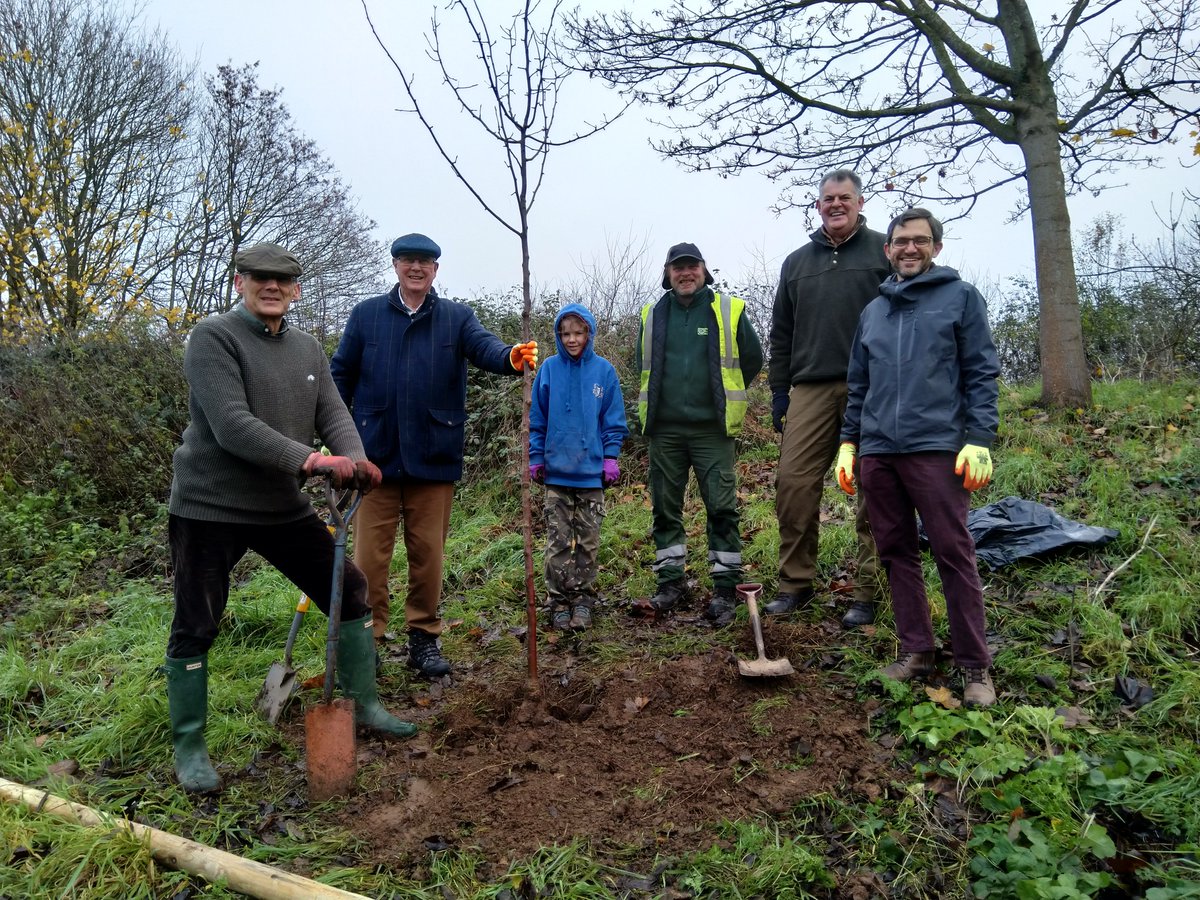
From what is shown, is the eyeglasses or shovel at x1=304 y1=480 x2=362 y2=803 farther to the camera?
the eyeglasses

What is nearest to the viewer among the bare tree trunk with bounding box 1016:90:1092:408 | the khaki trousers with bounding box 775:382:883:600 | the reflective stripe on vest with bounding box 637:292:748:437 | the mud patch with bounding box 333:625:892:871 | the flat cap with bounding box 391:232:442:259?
the mud patch with bounding box 333:625:892:871

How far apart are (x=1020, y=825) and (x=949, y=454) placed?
55.1 inches

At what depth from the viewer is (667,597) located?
4.69 metres

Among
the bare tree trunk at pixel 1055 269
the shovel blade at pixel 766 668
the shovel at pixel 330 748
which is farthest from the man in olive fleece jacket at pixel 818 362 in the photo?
the bare tree trunk at pixel 1055 269

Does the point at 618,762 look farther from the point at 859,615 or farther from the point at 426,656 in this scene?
the point at 859,615

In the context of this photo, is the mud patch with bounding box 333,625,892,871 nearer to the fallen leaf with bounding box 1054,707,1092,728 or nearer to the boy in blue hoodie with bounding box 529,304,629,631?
the fallen leaf with bounding box 1054,707,1092,728

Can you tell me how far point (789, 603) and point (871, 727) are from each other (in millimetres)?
1198

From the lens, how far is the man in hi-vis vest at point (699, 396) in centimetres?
446

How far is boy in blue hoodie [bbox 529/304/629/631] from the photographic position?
4562 millimetres

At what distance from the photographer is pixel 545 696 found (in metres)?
3.55

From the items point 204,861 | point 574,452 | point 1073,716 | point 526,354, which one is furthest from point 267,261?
point 1073,716

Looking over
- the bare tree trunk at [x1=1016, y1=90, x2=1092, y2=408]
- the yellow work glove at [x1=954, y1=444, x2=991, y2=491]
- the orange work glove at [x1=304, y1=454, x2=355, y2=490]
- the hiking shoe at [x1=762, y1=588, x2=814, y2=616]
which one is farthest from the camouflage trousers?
the bare tree trunk at [x1=1016, y1=90, x2=1092, y2=408]

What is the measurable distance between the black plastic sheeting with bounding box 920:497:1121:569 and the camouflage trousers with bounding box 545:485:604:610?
1.94 m

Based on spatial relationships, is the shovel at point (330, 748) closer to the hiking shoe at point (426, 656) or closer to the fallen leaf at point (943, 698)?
the hiking shoe at point (426, 656)
